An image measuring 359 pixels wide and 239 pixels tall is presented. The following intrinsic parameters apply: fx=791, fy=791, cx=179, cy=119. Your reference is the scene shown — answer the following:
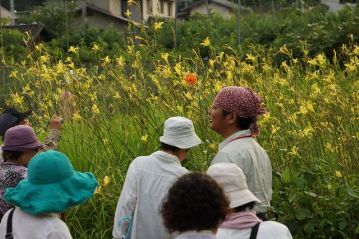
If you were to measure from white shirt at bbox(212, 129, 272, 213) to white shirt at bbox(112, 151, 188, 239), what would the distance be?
0.89 ft

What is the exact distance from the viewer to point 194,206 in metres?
3.19

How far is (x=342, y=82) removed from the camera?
7453 mm

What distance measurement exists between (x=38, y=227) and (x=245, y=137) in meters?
1.38

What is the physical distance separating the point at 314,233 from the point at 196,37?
71.8 ft

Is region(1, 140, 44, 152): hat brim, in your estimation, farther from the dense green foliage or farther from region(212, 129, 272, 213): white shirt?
region(212, 129, 272, 213): white shirt

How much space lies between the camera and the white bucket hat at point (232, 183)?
3631mm

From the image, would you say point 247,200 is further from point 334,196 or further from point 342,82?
point 342,82

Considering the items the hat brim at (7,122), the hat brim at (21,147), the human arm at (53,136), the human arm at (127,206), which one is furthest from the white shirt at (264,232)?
the hat brim at (7,122)

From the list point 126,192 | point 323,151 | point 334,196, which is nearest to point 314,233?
point 334,196

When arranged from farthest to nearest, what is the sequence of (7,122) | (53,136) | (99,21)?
1. (99,21)
2. (53,136)
3. (7,122)

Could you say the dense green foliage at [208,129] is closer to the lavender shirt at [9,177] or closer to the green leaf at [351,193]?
the green leaf at [351,193]

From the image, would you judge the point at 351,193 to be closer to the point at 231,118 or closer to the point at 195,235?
the point at 231,118

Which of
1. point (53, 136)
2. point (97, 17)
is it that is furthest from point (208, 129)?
point (97, 17)

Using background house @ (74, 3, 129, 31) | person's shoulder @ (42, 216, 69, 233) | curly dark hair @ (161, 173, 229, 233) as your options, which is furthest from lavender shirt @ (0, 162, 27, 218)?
background house @ (74, 3, 129, 31)
